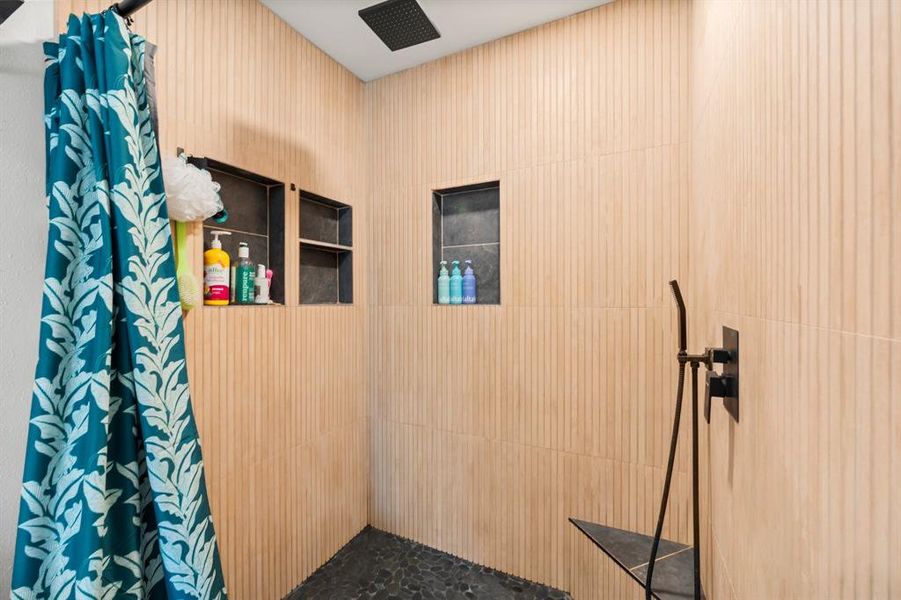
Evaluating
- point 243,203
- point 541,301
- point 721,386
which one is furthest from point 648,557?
point 243,203

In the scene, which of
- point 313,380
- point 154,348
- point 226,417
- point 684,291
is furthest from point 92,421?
point 684,291

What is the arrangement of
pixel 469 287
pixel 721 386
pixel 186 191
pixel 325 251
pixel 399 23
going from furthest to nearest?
pixel 325 251 < pixel 469 287 < pixel 399 23 < pixel 186 191 < pixel 721 386

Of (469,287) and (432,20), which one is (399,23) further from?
(469,287)

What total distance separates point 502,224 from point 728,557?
140 centimetres

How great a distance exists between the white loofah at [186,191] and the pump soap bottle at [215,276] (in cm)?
15

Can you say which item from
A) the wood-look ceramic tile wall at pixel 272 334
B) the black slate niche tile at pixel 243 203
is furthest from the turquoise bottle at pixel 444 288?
the black slate niche tile at pixel 243 203

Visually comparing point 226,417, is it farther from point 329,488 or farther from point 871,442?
point 871,442

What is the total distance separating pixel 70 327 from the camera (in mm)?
920

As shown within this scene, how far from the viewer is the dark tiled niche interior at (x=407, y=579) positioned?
5.48 ft

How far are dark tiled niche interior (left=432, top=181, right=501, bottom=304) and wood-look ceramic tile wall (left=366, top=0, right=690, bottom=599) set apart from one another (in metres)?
0.09

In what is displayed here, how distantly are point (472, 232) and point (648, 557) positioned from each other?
1554mm

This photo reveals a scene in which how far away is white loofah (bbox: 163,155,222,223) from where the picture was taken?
1.20 m

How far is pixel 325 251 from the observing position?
82.6 inches

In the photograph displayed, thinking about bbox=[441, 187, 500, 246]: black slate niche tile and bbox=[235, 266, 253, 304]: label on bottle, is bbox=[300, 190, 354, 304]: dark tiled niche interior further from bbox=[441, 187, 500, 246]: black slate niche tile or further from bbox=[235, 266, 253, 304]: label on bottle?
bbox=[441, 187, 500, 246]: black slate niche tile
